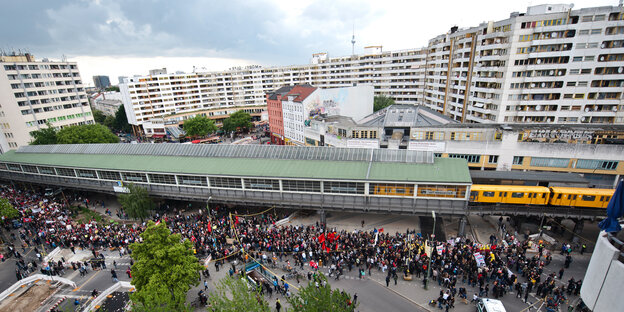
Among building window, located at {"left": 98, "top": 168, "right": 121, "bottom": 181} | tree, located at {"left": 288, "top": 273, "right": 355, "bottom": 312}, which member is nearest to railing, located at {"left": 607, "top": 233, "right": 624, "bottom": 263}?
tree, located at {"left": 288, "top": 273, "right": 355, "bottom": 312}

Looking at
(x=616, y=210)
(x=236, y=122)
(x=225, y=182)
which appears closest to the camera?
(x=616, y=210)

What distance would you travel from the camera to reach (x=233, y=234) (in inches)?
1096

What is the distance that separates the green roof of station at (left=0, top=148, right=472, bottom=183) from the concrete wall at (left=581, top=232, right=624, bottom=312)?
52.2 feet

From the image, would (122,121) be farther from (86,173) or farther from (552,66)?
(552,66)

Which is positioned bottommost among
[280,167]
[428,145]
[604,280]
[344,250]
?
[344,250]

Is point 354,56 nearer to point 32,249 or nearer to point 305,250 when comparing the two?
point 305,250

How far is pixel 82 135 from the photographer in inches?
2031

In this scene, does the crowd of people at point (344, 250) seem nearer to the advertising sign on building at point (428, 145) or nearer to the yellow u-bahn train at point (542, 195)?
the yellow u-bahn train at point (542, 195)

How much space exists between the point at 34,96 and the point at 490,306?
288 feet

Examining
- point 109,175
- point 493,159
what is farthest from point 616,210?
point 109,175

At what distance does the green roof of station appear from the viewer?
27812 millimetres

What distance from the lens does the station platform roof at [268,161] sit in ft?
93.4

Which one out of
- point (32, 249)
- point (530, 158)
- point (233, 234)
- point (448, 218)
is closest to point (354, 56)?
point (530, 158)

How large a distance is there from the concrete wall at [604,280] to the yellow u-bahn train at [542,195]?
59.6 ft
